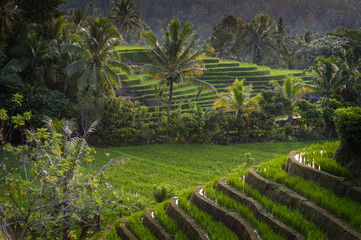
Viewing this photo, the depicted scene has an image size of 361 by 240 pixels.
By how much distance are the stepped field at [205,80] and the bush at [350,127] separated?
15510 millimetres

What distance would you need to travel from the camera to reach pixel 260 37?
32.6 metres

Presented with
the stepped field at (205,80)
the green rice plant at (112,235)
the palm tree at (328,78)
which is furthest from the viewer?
the stepped field at (205,80)

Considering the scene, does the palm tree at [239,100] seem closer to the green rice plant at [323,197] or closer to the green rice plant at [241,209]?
the green rice plant at [241,209]

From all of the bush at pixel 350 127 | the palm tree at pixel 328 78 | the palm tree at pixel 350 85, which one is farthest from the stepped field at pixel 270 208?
the palm tree at pixel 350 85

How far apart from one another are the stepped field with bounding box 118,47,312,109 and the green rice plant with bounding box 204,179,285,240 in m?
15.0

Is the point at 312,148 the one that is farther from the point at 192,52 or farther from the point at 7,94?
the point at 7,94

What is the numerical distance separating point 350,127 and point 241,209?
178 centimetres

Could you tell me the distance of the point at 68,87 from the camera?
16578mm

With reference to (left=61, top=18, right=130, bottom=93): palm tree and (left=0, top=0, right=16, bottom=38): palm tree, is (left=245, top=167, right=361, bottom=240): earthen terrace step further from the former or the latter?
(left=0, top=0, right=16, bottom=38): palm tree

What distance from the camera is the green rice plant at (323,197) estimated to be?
3594 mm

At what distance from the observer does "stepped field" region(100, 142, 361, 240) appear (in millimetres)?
3674

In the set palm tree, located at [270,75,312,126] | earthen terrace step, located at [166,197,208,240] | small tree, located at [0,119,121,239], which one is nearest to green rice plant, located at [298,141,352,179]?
earthen terrace step, located at [166,197,208,240]

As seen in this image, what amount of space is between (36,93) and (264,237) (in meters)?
12.7

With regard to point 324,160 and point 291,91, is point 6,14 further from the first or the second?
point 324,160
